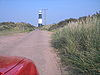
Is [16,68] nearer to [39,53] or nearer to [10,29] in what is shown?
[39,53]

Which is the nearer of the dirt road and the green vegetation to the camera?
the dirt road

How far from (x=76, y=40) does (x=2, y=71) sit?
718 cm

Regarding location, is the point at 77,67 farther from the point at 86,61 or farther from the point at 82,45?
the point at 82,45

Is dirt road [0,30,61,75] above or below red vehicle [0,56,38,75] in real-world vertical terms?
below

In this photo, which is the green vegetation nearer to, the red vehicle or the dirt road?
the dirt road

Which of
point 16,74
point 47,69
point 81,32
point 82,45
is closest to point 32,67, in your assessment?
point 16,74

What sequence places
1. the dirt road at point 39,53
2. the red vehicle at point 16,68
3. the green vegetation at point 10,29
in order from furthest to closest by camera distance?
the green vegetation at point 10,29
the dirt road at point 39,53
the red vehicle at point 16,68

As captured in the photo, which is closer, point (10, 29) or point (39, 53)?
point (39, 53)

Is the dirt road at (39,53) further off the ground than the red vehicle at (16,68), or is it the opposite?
the red vehicle at (16,68)

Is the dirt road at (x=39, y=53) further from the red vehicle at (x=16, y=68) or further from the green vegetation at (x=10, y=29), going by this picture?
the green vegetation at (x=10, y=29)

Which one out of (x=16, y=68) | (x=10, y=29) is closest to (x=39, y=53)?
(x=16, y=68)

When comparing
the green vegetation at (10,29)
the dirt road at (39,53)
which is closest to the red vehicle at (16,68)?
the dirt road at (39,53)

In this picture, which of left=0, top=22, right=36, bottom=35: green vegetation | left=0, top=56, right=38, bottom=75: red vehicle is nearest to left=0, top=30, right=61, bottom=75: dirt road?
left=0, top=56, right=38, bottom=75: red vehicle

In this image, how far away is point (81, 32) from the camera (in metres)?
9.87
